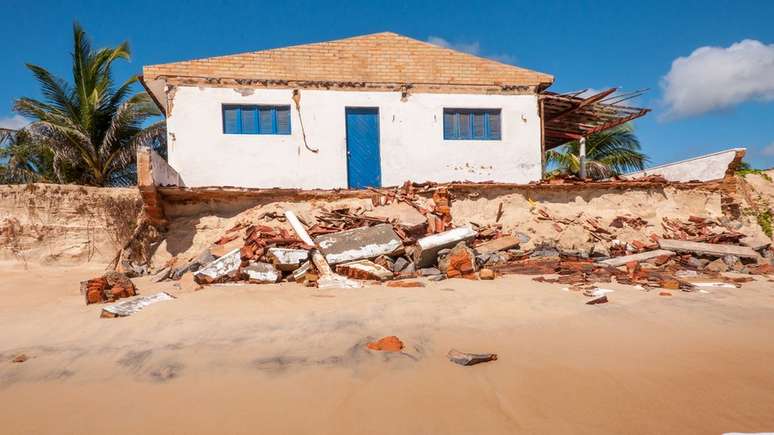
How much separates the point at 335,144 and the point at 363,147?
0.92m

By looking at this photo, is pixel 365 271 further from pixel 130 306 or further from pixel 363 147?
pixel 363 147

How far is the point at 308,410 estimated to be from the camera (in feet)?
8.44

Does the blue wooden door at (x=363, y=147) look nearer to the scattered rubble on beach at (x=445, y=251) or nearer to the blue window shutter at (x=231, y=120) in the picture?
the scattered rubble on beach at (x=445, y=251)

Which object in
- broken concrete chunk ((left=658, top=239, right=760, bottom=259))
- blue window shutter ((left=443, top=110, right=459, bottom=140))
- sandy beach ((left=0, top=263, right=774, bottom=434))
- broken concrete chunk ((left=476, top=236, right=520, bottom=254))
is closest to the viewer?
sandy beach ((left=0, top=263, right=774, bottom=434))

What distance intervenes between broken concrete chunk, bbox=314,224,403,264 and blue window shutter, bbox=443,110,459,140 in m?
5.64

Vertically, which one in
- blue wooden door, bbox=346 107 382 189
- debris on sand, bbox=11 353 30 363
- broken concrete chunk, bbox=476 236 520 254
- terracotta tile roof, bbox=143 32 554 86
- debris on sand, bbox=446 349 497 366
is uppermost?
terracotta tile roof, bbox=143 32 554 86

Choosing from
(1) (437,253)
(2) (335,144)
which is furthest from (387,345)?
(2) (335,144)

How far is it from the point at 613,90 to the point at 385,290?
32.5 feet

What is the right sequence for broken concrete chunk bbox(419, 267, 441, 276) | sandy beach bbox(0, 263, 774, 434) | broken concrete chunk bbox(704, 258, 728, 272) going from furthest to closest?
1. broken concrete chunk bbox(704, 258, 728, 272)
2. broken concrete chunk bbox(419, 267, 441, 276)
3. sandy beach bbox(0, 263, 774, 434)

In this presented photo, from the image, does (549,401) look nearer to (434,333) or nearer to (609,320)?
(434,333)

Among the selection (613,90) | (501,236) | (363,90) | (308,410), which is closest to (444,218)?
(501,236)

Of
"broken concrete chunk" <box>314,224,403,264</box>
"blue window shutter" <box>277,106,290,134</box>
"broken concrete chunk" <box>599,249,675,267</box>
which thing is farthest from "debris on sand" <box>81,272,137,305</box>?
"broken concrete chunk" <box>599,249,675,267</box>

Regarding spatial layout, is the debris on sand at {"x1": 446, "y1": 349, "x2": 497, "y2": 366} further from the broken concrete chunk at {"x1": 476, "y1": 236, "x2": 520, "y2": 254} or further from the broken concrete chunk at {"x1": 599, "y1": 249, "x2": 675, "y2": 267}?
the broken concrete chunk at {"x1": 599, "y1": 249, "x2": 675, "y2": 267}

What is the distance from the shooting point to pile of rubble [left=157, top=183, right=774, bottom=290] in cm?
711
